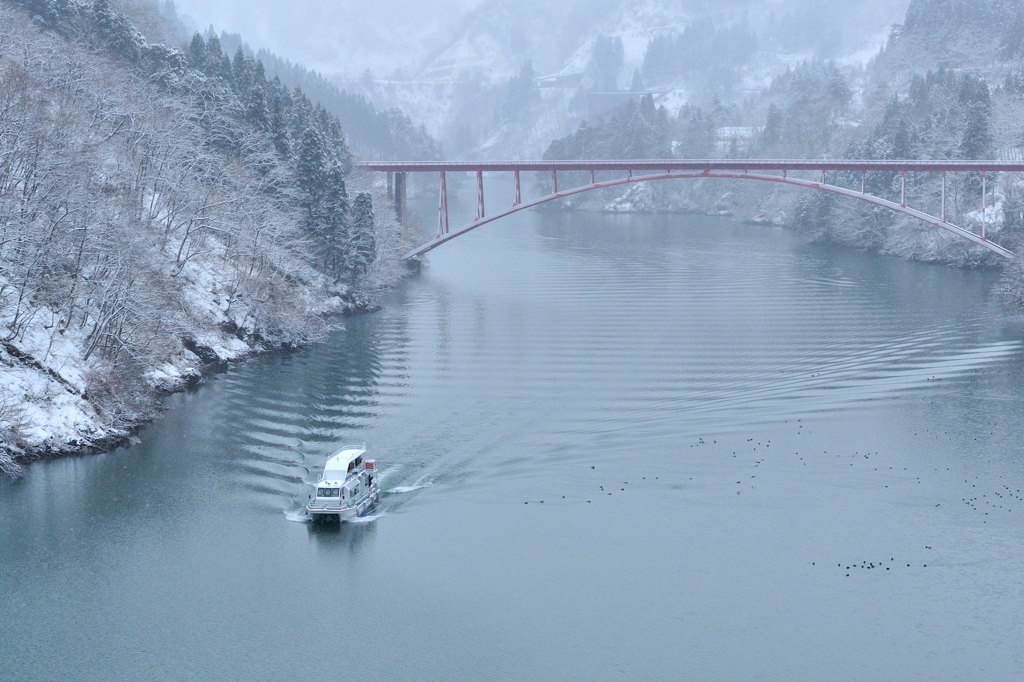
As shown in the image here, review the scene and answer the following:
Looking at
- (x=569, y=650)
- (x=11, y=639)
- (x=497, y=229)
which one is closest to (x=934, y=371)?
(x=569, y=650)

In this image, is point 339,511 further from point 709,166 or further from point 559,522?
point 709,166

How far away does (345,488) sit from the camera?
25172 millimetres

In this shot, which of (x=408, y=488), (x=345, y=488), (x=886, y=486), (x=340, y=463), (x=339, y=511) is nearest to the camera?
(x=339, y=511)

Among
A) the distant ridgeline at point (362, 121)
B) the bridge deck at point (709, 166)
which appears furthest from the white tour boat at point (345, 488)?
the distant ridgeline at point (362, 121)

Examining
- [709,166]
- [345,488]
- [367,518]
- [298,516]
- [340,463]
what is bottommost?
[367,518]

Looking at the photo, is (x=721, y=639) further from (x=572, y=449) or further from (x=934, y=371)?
(x=934, y=371)

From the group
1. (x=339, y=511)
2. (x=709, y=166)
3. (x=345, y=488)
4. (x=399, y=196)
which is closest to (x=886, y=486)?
(x=345, y=488)

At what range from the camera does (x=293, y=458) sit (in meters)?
29.0

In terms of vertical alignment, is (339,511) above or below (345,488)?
below

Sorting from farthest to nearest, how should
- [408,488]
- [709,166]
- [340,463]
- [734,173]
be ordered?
1. [709,166]
2. [734,173]
3. [408,488]
4. [340,463]

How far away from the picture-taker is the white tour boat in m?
25.1

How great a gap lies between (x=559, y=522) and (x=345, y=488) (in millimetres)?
5025

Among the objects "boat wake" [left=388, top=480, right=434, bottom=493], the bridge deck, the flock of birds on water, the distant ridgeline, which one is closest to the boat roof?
"boat wake" [left=388, top=480, right=434, bottom=493]

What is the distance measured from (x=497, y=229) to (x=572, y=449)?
6505 centimetres
